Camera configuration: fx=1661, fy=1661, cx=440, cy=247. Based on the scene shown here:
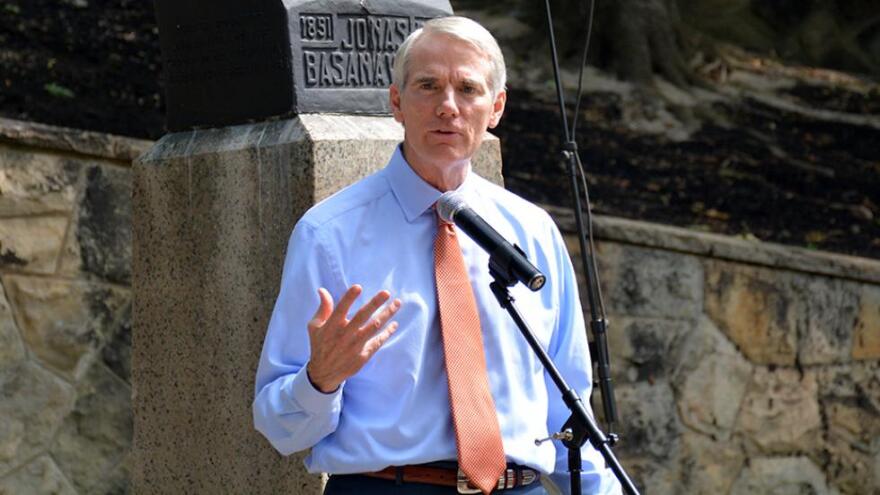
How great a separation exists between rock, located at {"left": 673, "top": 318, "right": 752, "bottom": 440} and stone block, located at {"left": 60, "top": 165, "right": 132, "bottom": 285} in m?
2.38

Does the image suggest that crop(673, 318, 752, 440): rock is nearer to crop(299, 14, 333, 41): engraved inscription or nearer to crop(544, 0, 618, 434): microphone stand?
crop(544, 0, 618, 434): microphone stand

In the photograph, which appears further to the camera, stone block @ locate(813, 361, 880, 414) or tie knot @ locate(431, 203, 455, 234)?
stone block @ locate(813, 361, 880, 414)

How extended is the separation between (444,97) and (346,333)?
2.00 ft

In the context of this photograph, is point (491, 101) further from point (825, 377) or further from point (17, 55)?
point (17, 55)

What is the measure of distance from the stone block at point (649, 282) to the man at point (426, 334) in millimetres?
3432

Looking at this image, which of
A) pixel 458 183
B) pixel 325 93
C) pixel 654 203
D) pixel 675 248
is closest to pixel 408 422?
pixel 458 183

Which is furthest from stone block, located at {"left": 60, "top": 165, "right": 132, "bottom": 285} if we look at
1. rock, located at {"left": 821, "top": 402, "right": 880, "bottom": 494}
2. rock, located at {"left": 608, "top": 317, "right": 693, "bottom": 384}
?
rock, located at {"left": 821, "top": 402, "right": 880, "bottom": 494}

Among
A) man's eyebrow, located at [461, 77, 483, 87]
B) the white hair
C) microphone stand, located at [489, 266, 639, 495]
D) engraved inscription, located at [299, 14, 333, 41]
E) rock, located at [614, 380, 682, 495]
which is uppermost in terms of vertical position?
engraved inscription, located at [299, 14, 333, 41]

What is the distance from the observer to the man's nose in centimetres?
330

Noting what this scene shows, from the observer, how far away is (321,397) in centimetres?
308

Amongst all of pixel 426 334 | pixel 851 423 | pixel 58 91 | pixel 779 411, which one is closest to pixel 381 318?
pixel 426 334

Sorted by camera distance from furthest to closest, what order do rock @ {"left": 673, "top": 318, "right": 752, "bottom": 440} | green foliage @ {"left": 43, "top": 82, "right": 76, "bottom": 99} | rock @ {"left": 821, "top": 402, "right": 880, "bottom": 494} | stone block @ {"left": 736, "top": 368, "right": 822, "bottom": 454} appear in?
1. green foliage @ {"left": 43, "top": 82, "right": 76, "bottom": 99}
2. rock @ {"left": 821, "top": 402, "right": 880, "bottom": 494}
3. stone block @ {"left": 736, "top": 368, "right": 822, "bottom": 454}
4. rock @ {"left": 673, "top": 318, "right": 752, "bottom": 440}

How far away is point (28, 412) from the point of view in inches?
250

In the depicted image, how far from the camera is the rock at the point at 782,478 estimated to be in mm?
7211
